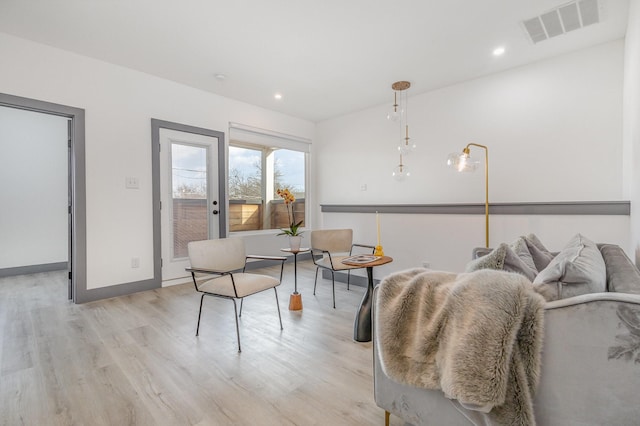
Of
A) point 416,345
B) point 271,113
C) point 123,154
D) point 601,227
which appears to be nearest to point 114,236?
point 123,154

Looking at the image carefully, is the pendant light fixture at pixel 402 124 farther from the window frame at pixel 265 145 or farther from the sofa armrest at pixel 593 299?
the sofa armrest at pixel 593 299

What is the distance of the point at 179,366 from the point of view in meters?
1.91

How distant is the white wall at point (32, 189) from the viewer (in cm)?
441

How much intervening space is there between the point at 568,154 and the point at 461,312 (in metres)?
3.22

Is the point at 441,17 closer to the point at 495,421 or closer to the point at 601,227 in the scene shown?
the point at 601,227

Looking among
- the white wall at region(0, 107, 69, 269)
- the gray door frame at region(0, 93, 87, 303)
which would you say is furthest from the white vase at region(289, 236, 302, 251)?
the white wall at region(0, 107, 69, 269)

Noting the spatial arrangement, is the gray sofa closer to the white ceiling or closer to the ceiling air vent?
the white ceiling

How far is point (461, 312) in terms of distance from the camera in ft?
3.06

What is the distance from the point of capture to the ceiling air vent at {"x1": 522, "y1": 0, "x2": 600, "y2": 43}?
7.88ft

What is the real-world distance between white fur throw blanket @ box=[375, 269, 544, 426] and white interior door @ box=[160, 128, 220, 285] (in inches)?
141

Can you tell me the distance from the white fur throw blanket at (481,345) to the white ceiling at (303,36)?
238 centimetres

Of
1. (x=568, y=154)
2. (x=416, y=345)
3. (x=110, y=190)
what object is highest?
(x=568, y=154)

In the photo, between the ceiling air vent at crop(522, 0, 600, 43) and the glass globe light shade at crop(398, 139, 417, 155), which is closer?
the ceiling air vent at crop(522, 0, 600, 43)

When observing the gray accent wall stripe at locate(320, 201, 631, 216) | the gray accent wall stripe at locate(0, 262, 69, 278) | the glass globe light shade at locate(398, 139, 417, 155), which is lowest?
the gray accent wall stripe at locate(0, 262, 69, 278)
